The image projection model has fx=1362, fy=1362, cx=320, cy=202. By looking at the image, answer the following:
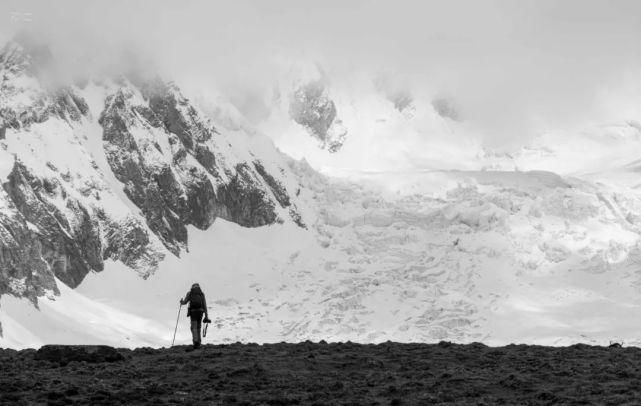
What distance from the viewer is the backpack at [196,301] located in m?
46.7

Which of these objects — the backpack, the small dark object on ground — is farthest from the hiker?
Result: the small dark object on ground

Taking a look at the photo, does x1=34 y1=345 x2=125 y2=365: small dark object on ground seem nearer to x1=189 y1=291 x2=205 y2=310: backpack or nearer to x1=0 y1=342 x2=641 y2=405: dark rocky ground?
x1=0 y1=342 x2=641 y2=405: dark rocky ground

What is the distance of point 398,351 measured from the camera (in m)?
43.8

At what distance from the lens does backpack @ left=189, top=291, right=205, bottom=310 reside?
153 feet

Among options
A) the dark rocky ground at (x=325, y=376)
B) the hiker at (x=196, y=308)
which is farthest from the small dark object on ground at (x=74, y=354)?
the hiker at (x=196, y=308)

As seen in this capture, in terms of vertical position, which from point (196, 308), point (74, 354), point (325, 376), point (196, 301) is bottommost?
point (325, 376)

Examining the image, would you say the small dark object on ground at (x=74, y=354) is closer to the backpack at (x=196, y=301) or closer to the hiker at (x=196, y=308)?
the hiker at (x=196, y=308)

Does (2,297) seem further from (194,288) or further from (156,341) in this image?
(194,288)

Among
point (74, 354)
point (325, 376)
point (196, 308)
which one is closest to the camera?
point (325, 376)

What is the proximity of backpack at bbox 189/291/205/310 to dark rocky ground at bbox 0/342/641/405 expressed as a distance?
5.82ft

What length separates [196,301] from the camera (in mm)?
46656

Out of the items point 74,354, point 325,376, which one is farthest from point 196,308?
point 325,376

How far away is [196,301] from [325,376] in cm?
1008

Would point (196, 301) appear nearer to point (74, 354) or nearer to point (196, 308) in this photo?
point (196, 308)
